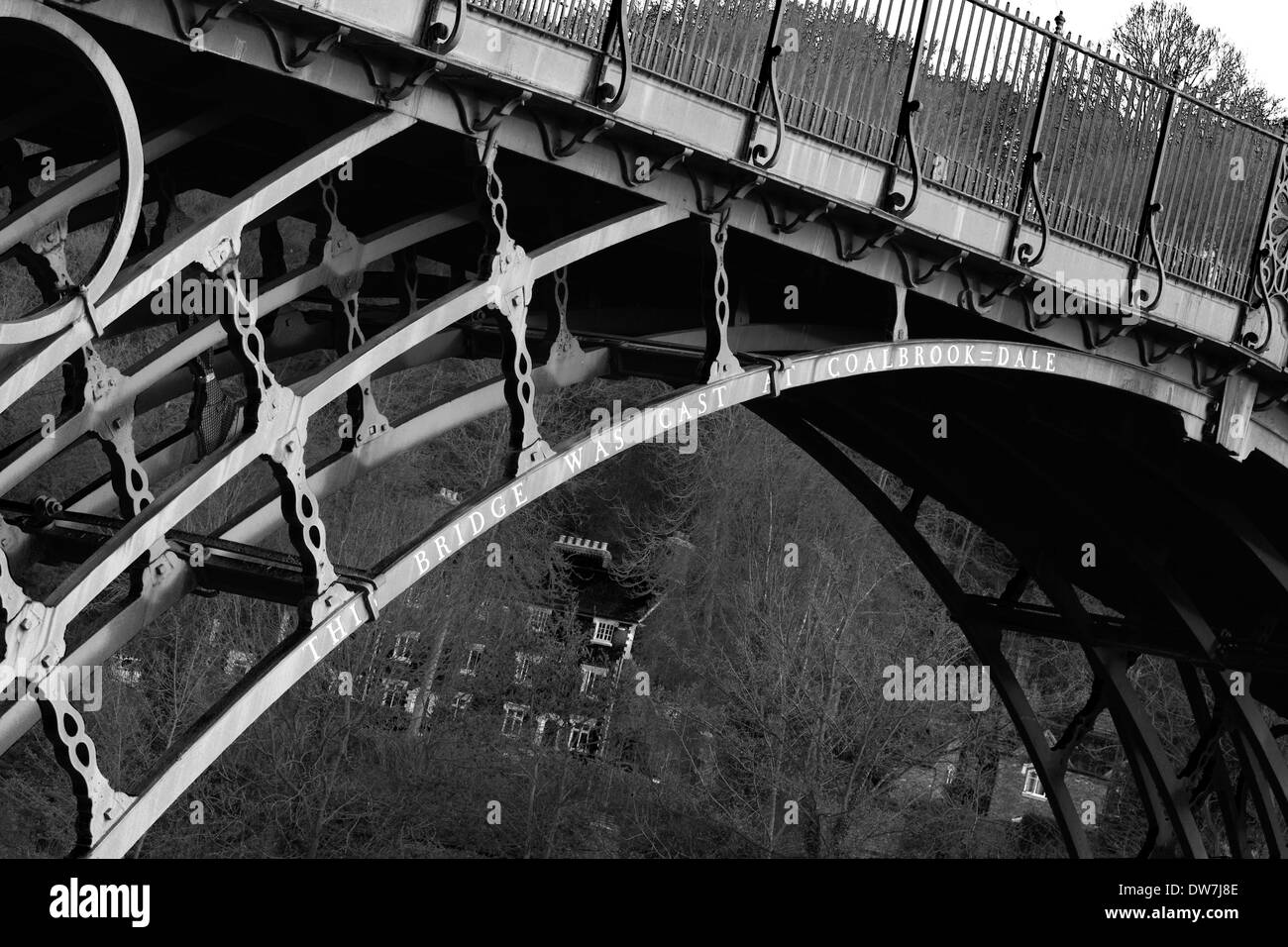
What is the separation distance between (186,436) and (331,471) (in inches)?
76.5

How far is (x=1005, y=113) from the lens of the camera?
10.6 m

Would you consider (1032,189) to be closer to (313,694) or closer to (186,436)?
(186,436)

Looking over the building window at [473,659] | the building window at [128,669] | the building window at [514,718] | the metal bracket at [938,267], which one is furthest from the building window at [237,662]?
the metal bracket at [938,267]

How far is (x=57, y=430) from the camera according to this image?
878cm

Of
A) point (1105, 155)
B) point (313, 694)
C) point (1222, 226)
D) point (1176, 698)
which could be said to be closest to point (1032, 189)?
point (1105, 155)

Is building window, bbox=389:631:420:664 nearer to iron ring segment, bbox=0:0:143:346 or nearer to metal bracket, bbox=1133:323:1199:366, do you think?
metal bracket, bbox=1133:323:1199:366

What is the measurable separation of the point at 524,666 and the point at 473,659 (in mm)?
1225

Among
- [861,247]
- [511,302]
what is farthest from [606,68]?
[861,247]

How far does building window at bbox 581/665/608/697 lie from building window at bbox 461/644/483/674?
2.64 metres

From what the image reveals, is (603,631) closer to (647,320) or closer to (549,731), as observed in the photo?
(549,731)

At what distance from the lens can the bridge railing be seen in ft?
29.0

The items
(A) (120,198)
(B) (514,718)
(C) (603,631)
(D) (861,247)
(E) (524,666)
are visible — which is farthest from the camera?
(C) (603,631)

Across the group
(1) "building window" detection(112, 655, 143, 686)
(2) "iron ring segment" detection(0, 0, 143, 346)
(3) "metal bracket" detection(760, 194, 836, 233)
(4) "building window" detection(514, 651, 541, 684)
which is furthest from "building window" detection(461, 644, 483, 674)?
(2) "iron ring segment" detection(0, 0, 143, 346)

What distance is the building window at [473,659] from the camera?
35.5 m
